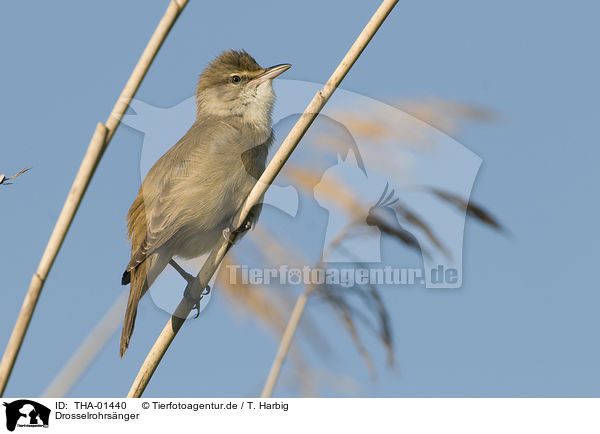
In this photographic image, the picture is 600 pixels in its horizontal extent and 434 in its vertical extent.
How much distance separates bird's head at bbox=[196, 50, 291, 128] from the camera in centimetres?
368

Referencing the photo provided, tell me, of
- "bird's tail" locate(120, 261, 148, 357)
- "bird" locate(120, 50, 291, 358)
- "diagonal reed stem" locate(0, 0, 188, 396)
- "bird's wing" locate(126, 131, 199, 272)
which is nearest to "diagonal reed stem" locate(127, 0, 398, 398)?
"diagonal reed stem" locate(0, 0, 188, 396)

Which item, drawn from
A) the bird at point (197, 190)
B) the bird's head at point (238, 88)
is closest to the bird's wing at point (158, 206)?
the bird at point (197, 190)

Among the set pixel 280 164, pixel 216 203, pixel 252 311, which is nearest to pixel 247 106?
pixel 216 203

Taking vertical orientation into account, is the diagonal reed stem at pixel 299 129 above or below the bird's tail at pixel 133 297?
above

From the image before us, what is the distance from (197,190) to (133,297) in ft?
2.14

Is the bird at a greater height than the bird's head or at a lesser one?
lesser

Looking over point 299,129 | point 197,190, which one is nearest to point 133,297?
point 197,190

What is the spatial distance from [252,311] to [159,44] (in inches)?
62.2

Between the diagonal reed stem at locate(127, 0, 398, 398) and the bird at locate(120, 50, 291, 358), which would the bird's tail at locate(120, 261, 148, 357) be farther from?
the diagonal reed stem at locate(127, 0, 398, 398)

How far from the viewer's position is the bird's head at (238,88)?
3.68 meters

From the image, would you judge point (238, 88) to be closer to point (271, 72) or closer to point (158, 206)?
point (271, 72)
